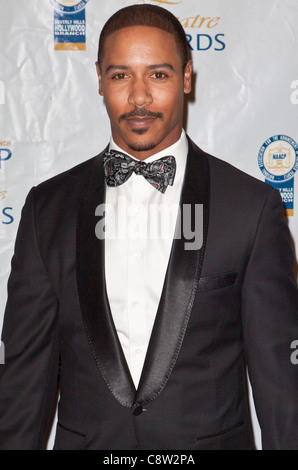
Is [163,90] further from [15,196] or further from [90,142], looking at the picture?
[15,196]

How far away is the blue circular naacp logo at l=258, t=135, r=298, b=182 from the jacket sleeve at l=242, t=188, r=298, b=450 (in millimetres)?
794

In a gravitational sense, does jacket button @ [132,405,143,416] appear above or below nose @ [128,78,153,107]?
below

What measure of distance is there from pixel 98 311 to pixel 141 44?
0.74 m

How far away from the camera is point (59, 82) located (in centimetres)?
248

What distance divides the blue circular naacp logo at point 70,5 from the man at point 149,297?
691 mm

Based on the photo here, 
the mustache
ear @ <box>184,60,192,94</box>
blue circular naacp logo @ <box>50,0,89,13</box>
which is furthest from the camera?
blue circular naacp logo @ <box>50,0,89,13</box>

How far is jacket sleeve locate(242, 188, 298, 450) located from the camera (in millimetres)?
1629

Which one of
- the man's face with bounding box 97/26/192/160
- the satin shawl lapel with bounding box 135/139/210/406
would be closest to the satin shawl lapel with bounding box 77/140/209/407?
the satin shawl lapel with bounding box 135/139/210/406

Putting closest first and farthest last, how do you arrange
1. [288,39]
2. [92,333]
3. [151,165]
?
[92,333]
[151,165]
[288,39]

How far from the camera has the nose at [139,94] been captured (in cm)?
172

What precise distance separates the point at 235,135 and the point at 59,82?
719 millimetres

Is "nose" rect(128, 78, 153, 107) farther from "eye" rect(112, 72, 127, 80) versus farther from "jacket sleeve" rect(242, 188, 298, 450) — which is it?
"jacket sleeve" rect(242, 188, 298, 450)
